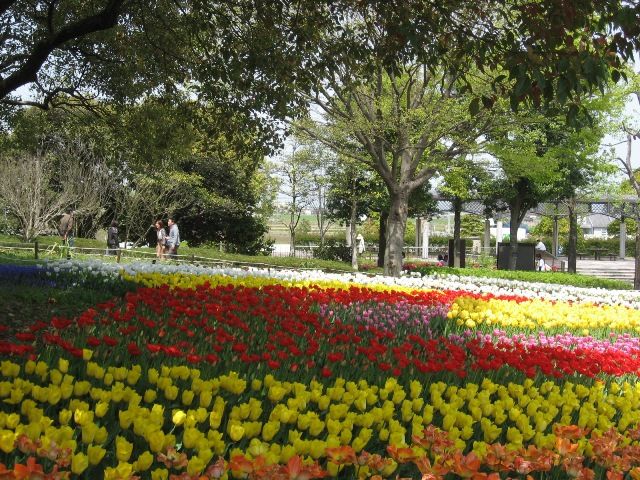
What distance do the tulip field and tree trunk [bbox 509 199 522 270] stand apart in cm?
2013

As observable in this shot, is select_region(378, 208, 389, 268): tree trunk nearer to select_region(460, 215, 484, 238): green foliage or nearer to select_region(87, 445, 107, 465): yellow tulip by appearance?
select_region(87, 445, 107, 465): yellow tulip

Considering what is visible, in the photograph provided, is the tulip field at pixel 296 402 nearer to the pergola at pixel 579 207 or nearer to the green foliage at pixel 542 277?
the green foliage at pixel 542 277

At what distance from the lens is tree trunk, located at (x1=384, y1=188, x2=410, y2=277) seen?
18.1 meters

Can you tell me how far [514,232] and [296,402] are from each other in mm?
27525

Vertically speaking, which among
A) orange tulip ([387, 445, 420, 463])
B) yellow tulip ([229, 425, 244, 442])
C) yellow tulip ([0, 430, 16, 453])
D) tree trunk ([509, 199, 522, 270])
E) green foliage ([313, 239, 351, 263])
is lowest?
orange tulip ([387, 445, 420, 463])

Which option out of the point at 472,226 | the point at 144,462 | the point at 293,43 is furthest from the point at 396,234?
the point at 472,226

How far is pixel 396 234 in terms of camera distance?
59.5 feet

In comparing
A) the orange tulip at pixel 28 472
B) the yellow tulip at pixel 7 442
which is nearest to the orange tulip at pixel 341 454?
the orange tulip at pixel 28 472

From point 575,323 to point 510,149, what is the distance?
399 inches

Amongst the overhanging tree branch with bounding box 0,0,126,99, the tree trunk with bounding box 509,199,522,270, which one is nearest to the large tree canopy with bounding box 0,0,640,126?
the overhanging tree branch with bounding box 0,0,126,99

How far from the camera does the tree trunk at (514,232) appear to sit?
26.5 m

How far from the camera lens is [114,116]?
475 inches

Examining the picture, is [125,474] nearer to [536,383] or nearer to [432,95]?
[536,383]

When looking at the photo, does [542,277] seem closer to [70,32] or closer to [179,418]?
[70,32]
